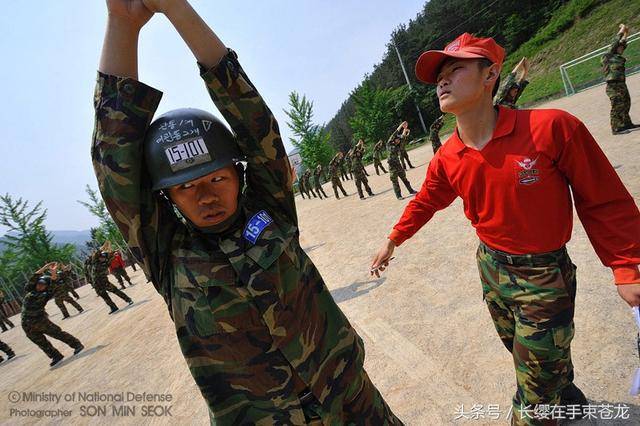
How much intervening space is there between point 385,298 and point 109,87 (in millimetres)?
A: 4305

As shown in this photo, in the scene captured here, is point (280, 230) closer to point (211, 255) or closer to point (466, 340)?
point (211, 255)

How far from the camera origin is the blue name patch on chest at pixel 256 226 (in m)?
1.43

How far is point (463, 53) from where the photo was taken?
1.83 meters

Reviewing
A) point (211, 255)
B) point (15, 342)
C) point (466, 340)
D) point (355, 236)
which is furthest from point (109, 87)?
point (15, 342)

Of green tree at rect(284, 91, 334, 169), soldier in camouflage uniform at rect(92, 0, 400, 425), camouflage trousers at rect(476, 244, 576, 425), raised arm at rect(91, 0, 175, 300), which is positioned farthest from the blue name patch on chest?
green tree at rect(284, 91, 334, 169)

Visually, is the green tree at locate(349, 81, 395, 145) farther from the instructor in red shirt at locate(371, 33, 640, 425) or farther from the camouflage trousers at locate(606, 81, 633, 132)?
the instructor in red shirt at locate(371, 33, 640, 425)

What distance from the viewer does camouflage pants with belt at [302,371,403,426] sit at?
156 centimetres

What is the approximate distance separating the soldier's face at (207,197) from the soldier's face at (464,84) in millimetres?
1273

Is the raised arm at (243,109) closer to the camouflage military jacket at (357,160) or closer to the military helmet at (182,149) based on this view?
the military helmet at (182,149)

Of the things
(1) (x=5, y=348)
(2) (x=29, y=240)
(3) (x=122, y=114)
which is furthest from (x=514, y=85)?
(2) (x=29, y=240)

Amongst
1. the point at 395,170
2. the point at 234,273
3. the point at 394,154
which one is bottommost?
the point at 395,170

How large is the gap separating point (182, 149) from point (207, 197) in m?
0.21

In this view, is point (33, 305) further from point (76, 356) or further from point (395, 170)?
point (395, 170)

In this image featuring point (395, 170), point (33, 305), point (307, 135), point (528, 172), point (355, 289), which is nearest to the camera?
point (528, 172)
